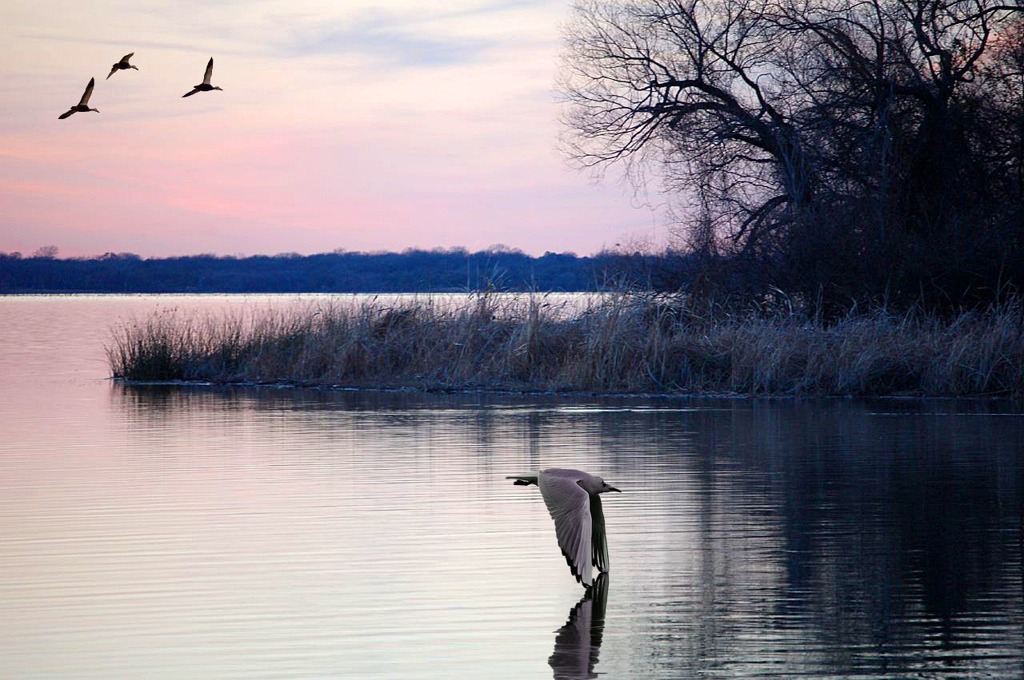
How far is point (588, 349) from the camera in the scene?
26391 mm

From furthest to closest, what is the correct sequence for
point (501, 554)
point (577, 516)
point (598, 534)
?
point (501, 554)
point (598, 534)
point (577, 516)

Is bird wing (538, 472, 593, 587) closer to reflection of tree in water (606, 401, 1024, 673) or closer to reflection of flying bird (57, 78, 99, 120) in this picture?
reflection of tree in water (606, 401, 1024, 673)

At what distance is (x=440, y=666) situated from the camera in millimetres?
6941

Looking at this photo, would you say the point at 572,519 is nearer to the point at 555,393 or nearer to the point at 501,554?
the point at 501,554

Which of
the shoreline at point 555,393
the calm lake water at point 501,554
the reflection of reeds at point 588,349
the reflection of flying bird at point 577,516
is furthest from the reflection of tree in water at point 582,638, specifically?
the reflection of reeds at point 588,349

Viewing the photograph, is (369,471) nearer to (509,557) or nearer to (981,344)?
(509,557)

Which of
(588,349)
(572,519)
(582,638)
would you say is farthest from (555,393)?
(582,638)

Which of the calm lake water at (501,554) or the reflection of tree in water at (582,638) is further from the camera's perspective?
the calm lake water at (501,554)

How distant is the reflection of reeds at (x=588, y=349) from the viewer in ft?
79.7

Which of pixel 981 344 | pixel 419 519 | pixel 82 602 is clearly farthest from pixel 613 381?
pixel 82 602

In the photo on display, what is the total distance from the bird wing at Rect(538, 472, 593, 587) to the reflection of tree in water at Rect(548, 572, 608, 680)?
0.59 ft

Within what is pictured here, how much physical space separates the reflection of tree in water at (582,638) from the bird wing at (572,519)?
0.59 feet

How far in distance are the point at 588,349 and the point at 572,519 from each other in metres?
18.3

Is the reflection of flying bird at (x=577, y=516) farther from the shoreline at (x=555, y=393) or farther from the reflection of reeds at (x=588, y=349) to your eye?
the reflection of reeds at (x=588, y=349)
